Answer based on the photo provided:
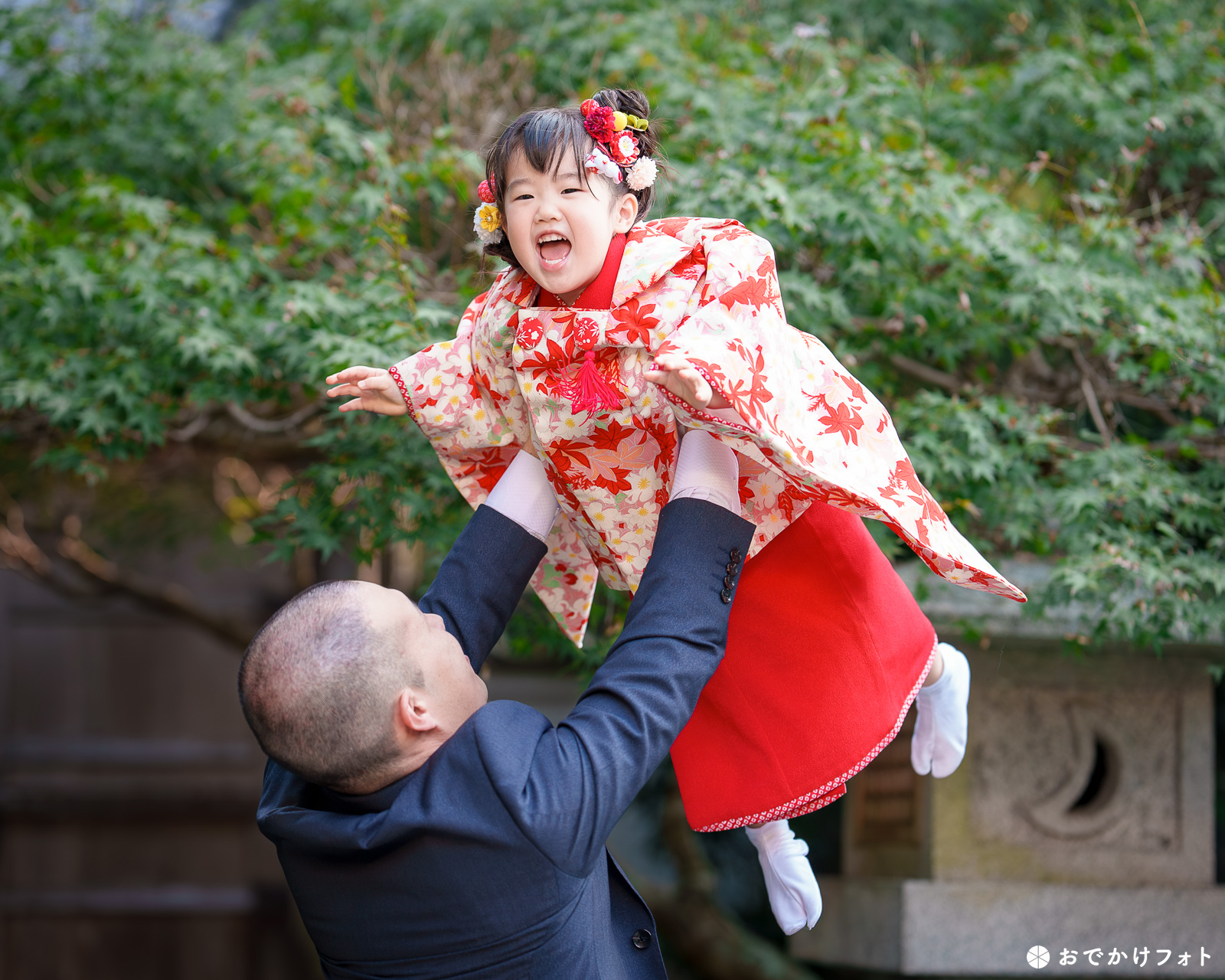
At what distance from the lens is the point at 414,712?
148cm

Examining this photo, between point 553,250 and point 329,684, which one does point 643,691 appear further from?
point 553,250

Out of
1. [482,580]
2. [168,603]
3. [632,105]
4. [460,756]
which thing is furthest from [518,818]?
[168,603]

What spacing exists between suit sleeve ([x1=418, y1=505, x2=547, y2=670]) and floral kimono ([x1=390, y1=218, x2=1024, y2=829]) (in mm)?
113

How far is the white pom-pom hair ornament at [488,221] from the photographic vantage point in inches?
70.0

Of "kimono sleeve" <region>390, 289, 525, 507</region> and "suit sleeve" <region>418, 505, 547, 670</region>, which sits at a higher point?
"kimono sleeve" <region>390, 289, 525, 507</region>

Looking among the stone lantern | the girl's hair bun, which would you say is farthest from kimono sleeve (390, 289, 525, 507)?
the stone lantern

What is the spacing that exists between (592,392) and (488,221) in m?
0.37

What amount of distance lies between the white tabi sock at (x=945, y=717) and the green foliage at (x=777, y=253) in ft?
2.53

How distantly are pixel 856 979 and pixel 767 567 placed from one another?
3789 mm

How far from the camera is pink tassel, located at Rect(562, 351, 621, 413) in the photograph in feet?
5.37

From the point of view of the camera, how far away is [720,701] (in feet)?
5.84

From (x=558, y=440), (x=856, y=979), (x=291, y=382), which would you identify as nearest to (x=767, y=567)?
(x=558, y=440)

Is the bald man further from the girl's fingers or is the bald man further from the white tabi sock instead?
the white tabi sock

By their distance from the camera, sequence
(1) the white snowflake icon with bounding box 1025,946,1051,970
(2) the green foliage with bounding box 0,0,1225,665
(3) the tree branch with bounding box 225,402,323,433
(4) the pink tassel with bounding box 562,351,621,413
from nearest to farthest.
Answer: (4) the pink tassel with bounding box 562,351,621,413 → (2) the green foliage with bounding box 0,0,1225,665 → (3) the tree branch with bounding box 225,402,323,433 → (1) the white snowflake icon with bounding box 1025,946,1051,970
